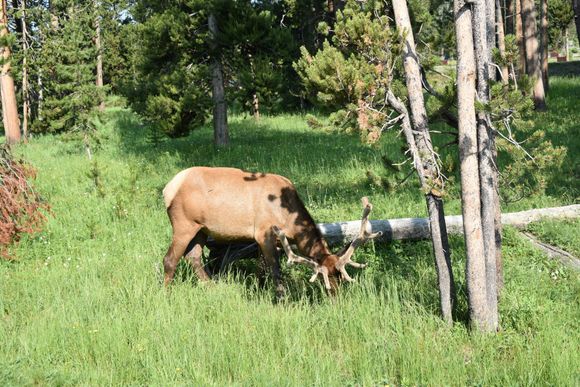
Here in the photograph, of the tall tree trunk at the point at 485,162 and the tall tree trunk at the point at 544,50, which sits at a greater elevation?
the tall tree trunk at the point at 544,50

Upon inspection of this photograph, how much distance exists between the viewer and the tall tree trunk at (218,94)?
635 inches

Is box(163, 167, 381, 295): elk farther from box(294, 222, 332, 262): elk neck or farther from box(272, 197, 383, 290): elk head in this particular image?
box(272, 197, 383, 290): elk head

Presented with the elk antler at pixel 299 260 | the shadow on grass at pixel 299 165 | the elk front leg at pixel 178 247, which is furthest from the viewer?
the elk front leg at pixel 178 247

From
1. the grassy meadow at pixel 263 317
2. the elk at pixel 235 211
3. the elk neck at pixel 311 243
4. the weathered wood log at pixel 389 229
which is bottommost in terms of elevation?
the grassy meadow at pixel 263 317

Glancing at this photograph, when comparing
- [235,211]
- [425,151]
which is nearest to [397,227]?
[235,211]

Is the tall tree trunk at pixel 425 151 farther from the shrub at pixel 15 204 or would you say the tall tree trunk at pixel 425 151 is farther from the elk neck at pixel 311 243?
the shrub at pixel 15 204

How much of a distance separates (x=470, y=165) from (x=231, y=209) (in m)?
3.07

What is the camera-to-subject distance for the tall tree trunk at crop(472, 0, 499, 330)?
543cm

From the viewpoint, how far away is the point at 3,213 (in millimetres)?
8656

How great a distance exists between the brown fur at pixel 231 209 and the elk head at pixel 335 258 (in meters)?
0.50

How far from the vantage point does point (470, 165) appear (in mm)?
5324

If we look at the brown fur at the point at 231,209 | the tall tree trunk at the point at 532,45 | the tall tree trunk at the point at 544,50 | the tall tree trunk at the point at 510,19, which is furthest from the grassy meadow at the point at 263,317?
the tall tree trunk at the point at 510,19

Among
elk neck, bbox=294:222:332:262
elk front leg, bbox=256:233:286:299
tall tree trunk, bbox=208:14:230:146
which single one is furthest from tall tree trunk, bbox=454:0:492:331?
tall tree trunk, bbox=208:14:230:146

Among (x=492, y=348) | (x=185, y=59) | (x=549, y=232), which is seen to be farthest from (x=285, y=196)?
(x=185, y=59)
